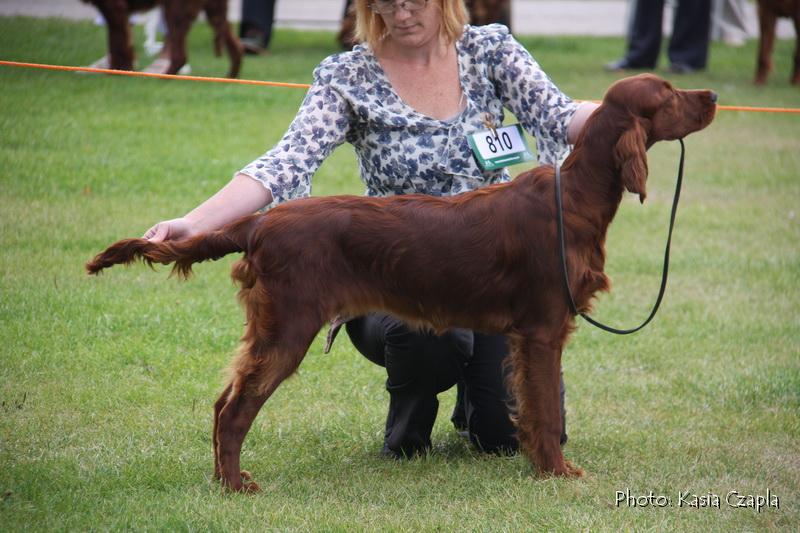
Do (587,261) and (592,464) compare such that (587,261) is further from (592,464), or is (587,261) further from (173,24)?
(173,24)

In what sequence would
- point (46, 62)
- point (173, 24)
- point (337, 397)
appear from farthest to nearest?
point (173, 24), point (46, 62), point (337, 397)

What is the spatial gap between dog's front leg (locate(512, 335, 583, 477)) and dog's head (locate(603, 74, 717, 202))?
0.56 m

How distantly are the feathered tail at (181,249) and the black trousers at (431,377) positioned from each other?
2.38 feet

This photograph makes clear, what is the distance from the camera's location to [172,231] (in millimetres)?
3092

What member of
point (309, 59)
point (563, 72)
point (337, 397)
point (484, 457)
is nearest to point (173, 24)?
point (309, 59)

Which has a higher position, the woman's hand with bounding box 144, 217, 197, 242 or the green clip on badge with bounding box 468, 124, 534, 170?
the green clip on badge with bounding box 468, 124, 534, 170

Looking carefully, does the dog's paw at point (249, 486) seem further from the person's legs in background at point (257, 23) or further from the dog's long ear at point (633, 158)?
the person's legs in background at point (257, 23)

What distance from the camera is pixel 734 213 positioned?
288 inches

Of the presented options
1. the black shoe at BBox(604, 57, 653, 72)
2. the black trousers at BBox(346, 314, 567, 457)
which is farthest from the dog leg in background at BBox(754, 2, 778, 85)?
the black trousers at BBox(346, 314, 567, 457)

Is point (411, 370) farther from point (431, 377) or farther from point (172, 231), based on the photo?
point (172, 231)

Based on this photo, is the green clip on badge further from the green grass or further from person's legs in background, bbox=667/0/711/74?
person's legs in background, bbox=667/0/711/74

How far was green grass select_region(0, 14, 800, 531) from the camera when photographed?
314 centimetres

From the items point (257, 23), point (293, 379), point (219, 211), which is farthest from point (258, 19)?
point (219, 211)

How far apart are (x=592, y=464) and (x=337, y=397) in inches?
43.7
